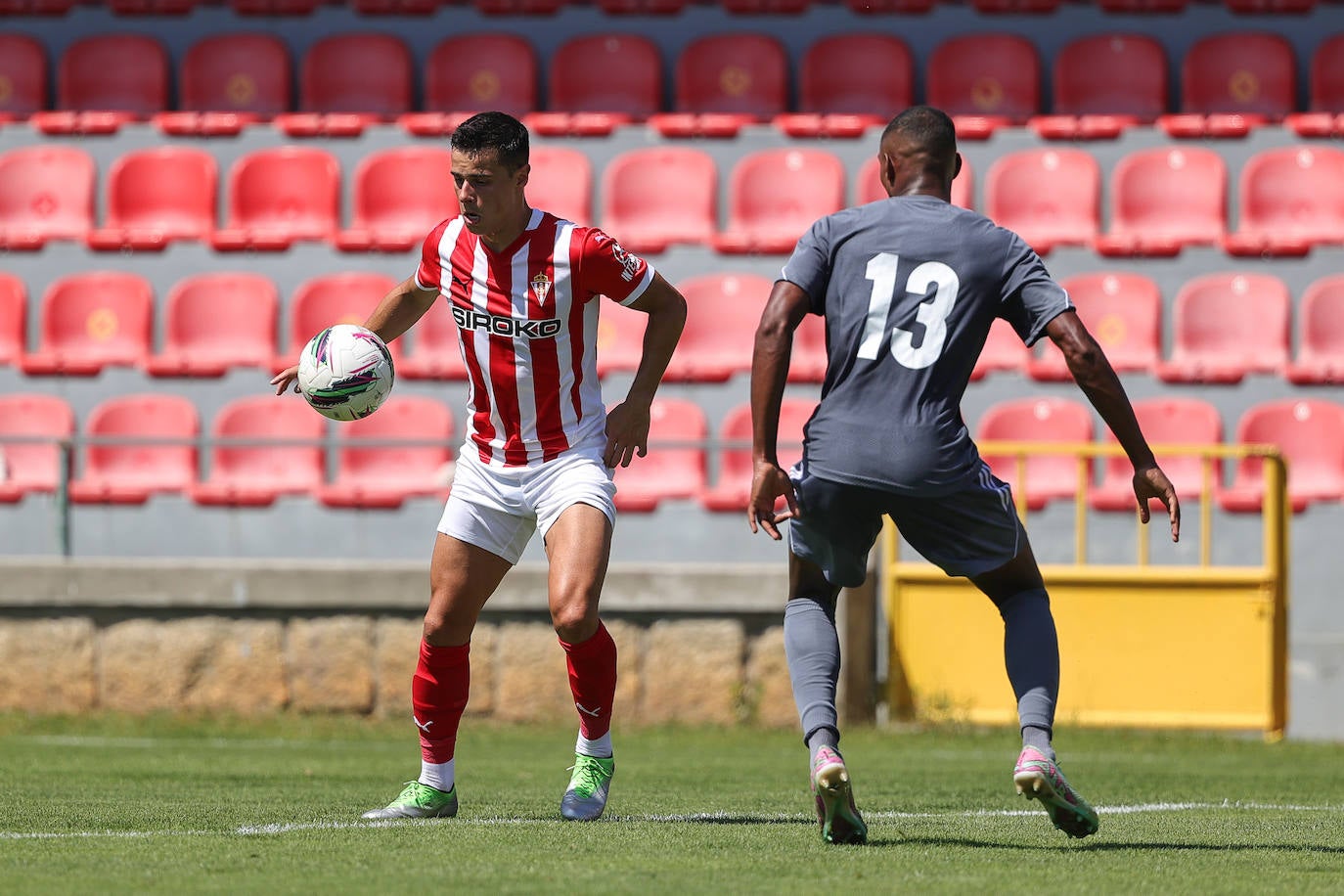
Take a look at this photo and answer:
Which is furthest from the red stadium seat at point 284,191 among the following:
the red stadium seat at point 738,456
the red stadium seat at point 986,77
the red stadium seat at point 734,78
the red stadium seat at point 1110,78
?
the red stadium seat at point 1110,78

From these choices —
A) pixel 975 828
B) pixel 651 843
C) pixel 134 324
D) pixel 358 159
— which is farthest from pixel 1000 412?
pixel 651 843

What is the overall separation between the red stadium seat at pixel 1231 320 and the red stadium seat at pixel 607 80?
4317 millimetres

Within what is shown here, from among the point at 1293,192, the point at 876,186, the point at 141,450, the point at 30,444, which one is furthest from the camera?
the point at 876,186

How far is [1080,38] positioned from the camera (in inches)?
551

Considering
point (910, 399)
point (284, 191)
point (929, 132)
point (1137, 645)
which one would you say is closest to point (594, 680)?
point (910, 399)

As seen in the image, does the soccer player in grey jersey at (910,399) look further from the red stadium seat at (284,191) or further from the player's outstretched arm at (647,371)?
the red stadium seat at (284,191)

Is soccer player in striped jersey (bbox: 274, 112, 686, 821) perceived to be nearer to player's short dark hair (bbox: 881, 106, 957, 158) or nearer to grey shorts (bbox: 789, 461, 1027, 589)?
grey shorts (bbox: 789, 461, 1027, 589)

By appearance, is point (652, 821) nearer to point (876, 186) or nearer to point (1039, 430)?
point (1039, 430)

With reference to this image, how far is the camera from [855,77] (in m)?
14.0

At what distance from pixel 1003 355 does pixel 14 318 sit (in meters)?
7.00

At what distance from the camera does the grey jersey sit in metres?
4.57

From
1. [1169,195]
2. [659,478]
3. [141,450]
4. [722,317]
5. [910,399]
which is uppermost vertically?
[1169,195]

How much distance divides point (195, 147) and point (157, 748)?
700 cm

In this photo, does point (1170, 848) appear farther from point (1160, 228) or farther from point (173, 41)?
point (173, 41)
